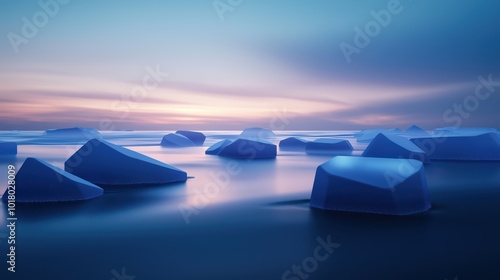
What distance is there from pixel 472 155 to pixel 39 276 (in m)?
14.1

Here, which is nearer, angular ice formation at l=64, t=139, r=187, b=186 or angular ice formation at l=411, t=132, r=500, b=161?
angular ice formation at l=64, t=139, r=187, b=186

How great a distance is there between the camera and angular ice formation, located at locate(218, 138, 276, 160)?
1545 cm

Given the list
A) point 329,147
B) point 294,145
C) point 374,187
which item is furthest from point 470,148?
point 294,145

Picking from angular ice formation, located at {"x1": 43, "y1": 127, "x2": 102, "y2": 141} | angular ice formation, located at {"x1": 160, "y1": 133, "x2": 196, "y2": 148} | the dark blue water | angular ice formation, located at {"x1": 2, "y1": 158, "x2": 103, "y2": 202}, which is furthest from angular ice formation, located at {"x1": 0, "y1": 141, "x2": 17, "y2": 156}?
angular ice formation, located at {"x1": 43, "y1": 127, "x2": 102, "y2": 141}

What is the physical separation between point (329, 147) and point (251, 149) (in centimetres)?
641

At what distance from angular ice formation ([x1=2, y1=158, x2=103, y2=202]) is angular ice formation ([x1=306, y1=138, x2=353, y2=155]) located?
50.7ft

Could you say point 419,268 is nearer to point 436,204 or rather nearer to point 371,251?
point 371,251

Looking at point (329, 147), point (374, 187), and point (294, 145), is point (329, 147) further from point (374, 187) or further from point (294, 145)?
point (374, 187)

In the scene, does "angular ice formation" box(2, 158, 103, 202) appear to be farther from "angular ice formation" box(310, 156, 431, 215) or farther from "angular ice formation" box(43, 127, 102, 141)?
"angular ice formation" box(43, 127, 102, 141)

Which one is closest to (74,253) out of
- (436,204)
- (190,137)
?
(436,204)

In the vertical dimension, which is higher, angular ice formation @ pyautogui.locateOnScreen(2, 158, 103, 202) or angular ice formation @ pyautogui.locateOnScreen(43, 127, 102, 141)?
angular ice formation @ pyautogui.locateOnScreen(2, 158, 103, 202)

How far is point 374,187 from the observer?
4699 mm

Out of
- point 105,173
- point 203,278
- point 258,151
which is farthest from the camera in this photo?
point 258,151

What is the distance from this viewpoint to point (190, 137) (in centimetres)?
2898
